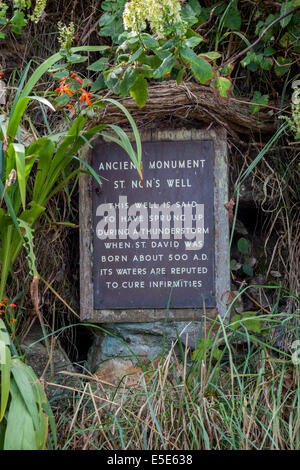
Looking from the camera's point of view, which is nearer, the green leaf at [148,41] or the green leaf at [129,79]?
the green leaf at [148,41]

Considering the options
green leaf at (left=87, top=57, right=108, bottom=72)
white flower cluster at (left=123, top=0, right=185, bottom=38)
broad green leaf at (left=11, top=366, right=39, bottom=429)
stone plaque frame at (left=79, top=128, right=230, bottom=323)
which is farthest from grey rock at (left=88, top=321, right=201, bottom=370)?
white flower cluster at (left=123, top=0, right=185, bottom=38)

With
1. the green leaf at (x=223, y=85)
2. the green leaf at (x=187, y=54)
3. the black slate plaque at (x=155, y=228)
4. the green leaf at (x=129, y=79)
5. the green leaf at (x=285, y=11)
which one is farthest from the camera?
the black slate plaque at (x=155, y=228)

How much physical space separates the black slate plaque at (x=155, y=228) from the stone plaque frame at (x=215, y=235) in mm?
23

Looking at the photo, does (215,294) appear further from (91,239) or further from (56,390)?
(56,390)

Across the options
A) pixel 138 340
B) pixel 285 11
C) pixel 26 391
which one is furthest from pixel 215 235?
pixel 26 391

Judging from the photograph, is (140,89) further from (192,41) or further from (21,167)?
(21,167)

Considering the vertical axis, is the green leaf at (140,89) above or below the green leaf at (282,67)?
below

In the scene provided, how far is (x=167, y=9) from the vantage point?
1.90m

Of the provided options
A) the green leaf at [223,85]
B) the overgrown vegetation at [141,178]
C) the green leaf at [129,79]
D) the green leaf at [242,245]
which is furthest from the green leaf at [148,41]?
the green leaf at [242,245]

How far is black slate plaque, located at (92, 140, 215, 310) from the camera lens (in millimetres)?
2539

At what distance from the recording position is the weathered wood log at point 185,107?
2.54 metres

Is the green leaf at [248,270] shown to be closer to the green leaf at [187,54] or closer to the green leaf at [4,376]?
the green leaf at [187,54]

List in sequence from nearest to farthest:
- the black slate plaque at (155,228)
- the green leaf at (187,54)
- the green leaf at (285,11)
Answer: the green leaf at (187,54) < the green leaf at (285,11) < the black slate plaque at (155,228)
